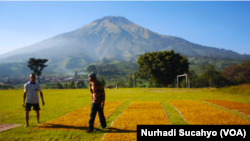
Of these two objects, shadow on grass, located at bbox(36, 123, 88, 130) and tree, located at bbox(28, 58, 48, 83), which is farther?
tree, located at bbox(28, 58, 48, 83)

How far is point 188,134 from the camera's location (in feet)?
16.7

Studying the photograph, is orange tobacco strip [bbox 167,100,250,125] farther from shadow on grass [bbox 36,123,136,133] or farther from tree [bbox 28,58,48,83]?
tree [bbox 28,58,48,83]

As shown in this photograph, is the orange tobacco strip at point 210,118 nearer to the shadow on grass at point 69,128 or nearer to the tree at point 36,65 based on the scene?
the shadow on grass at point 69,128

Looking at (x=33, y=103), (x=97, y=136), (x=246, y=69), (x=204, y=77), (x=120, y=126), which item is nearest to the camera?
(x=97, y=136)

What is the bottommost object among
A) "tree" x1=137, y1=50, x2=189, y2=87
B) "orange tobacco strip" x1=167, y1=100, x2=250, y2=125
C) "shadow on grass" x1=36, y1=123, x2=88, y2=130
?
"orange tobacco strip" x1=167, y1=100, x2=250, y2=125

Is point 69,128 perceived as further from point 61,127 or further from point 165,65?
point 165,65

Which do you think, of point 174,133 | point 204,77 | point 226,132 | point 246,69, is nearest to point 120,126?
point 174,133

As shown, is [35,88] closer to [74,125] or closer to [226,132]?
[74,125]

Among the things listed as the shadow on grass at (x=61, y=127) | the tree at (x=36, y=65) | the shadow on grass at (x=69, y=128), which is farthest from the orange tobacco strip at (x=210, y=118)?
the tree at (x=36, y=65)

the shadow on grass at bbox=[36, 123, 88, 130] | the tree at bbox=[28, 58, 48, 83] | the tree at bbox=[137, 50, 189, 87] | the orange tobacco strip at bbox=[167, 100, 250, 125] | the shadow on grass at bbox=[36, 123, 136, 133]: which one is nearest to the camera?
the shadow on grass at bbox=[36, 123, 136, 133]

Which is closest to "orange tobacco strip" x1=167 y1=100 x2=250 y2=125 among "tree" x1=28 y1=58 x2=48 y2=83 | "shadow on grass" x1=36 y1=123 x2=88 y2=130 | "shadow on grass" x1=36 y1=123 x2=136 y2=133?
"shadow on grass" x1=36 y1=123 x2=136 y2=133

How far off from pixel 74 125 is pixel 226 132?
5809mm

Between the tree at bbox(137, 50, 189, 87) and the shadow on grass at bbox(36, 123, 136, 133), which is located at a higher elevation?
the tree at bbox(137, 50, 189, 87)

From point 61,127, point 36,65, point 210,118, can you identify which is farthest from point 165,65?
point 36,65
